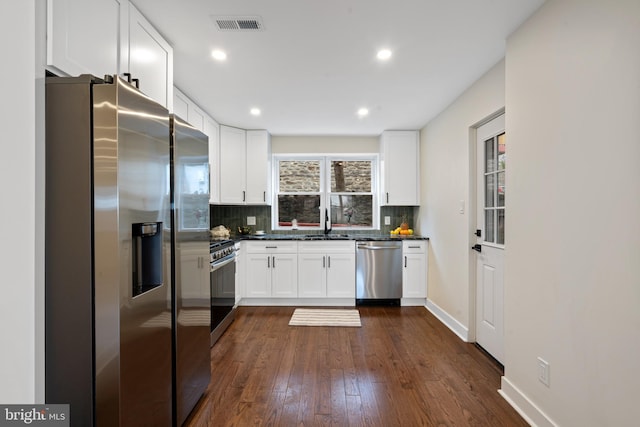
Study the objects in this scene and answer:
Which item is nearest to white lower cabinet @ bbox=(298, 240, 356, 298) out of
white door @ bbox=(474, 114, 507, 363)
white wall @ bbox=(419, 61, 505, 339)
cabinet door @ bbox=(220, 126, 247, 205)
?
white wall @ bbox=(419, 61, 505, 339)

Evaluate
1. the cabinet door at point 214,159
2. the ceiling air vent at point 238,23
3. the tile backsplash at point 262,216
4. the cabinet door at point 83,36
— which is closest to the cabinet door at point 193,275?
the cabinet door at point 83,36

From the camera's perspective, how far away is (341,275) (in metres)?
4.17

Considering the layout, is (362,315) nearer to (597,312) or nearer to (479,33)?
(597,312)

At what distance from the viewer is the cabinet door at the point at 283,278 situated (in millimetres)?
4164

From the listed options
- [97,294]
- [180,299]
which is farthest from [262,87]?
[97,294]

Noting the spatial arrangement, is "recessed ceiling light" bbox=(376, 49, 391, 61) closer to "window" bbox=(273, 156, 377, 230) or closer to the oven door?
the oven door

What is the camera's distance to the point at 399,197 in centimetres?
443

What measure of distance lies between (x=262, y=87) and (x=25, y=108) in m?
2.57

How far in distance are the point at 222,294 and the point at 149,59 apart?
85.9 inches

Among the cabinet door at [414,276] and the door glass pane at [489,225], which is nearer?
the door glass pane at [489,225]

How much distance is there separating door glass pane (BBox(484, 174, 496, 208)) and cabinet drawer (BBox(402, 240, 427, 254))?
1.43 metres

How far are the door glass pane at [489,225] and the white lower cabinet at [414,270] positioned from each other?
1383 millimetres

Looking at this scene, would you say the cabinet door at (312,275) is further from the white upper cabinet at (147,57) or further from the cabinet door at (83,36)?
the cabinet door at (83,36)

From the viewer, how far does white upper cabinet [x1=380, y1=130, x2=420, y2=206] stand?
173 inches
